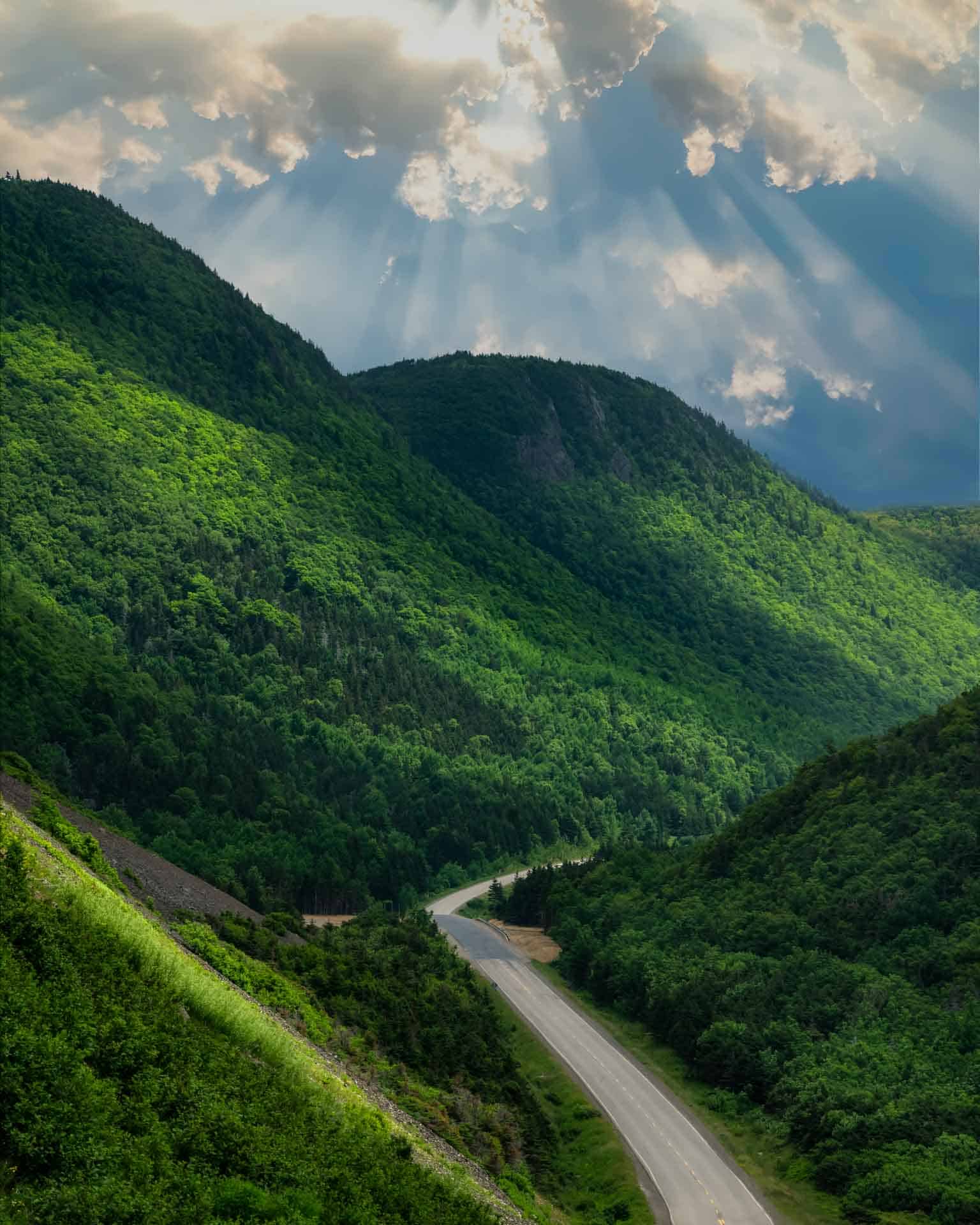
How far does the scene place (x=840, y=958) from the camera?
84438 mm

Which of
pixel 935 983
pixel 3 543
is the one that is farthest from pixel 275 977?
pixel 3 543

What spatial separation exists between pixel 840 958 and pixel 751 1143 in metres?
20.0

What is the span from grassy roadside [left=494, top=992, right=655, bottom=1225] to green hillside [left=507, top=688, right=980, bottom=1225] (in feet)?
25.3

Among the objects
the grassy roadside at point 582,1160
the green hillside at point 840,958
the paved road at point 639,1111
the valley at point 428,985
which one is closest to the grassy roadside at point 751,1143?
the valley at point 428,985

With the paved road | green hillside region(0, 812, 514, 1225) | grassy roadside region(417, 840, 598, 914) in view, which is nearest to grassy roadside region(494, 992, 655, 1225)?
the paved road

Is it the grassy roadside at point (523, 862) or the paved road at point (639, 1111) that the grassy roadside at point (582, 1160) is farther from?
the grassy roadside at point (523, 862)

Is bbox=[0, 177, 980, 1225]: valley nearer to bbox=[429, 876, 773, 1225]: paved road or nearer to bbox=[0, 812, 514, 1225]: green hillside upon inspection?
bbox=[0, 812, 514, 1225]: green hillside

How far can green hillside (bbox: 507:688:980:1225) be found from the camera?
62.1m

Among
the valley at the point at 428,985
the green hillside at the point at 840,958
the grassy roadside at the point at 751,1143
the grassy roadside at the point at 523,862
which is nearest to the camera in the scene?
the valley at the point at 428,985

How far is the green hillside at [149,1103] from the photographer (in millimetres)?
25969

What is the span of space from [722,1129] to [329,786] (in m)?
107

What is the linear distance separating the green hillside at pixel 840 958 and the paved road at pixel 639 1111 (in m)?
3.50

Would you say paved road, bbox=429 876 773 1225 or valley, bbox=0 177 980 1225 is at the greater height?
valley, bbox=0 177 980 1225

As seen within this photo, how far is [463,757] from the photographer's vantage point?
639 feet
